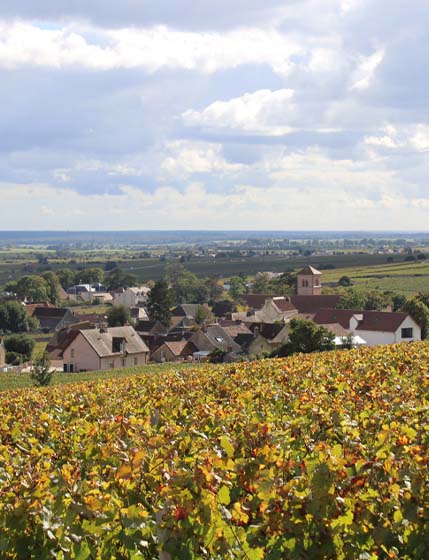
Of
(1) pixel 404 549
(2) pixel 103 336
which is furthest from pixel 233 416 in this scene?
(2) pixel 103 336

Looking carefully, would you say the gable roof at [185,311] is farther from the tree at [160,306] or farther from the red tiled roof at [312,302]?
the red tiled roof at [312,302]

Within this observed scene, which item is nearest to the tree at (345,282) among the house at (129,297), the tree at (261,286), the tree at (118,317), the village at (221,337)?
the tree at (261,286)

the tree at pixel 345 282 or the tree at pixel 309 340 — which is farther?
the tree at pixel 345 282

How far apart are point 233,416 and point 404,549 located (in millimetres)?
5032

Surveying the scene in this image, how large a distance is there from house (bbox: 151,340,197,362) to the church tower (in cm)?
4681

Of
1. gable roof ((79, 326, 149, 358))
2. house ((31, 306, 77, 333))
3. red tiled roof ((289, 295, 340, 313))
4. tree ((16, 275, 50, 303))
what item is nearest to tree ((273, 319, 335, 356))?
gable roof ((79, 326, 149, 358))

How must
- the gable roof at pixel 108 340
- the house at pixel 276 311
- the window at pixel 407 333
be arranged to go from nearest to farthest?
the window at pixel 407 333 → the gable roof at pixel 108 340 → the house at pixel 276 311

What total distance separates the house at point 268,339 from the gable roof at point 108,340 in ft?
33.4

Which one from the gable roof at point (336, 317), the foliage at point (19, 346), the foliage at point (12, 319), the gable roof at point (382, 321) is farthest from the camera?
the foliage at point (12, 319)

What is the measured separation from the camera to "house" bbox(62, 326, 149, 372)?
221 ft


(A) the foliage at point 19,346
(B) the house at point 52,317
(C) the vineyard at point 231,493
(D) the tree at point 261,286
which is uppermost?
(C) the vineyard at point 231,493

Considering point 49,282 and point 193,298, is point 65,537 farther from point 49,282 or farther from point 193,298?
point 49,282

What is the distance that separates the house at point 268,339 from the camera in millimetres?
72312

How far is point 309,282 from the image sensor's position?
121 m
